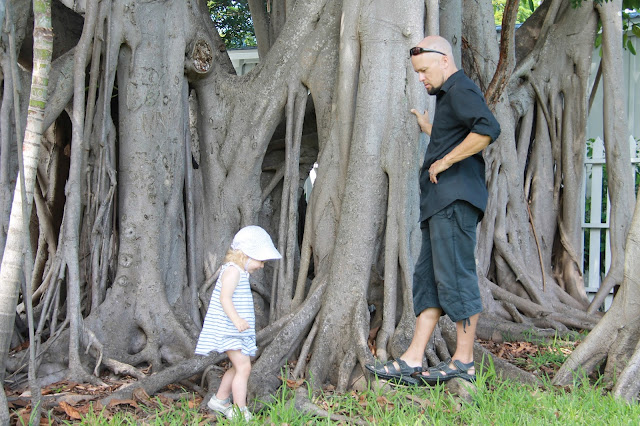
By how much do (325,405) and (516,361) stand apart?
1.70 m

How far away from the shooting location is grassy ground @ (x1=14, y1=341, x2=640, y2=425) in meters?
3.54

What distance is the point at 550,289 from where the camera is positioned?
689 centimetres

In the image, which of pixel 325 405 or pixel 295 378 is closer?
pixel 325 405

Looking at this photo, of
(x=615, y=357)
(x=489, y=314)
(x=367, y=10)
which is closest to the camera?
(x=615, y=357)

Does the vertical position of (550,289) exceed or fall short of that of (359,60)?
it falls short

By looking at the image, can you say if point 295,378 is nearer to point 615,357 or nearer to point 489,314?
point 615,357

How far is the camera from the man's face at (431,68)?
156 inches

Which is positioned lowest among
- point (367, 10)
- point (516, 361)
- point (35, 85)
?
point (516, 361)

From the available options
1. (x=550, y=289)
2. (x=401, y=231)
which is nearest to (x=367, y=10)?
(x=401, y=231)

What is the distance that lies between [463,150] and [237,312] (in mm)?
1426

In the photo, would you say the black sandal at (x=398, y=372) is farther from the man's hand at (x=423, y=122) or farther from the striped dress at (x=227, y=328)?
the man's hand at (x=423, y=122)

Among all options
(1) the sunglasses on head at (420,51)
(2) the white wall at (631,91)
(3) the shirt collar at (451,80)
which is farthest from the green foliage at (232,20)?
(3) the shirt collar at (451,80)

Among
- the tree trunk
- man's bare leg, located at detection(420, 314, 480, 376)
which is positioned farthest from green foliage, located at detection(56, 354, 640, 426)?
the tree trunk

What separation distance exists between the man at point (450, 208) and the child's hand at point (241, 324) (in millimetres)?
805
